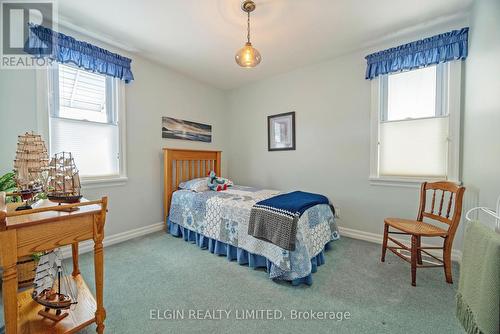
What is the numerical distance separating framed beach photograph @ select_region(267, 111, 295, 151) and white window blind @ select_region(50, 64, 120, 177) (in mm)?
2393

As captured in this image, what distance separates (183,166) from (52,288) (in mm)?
2241

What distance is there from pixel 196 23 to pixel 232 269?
2665mm

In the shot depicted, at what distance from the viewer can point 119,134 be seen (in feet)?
9.08

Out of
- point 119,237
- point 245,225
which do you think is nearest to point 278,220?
point 245,225

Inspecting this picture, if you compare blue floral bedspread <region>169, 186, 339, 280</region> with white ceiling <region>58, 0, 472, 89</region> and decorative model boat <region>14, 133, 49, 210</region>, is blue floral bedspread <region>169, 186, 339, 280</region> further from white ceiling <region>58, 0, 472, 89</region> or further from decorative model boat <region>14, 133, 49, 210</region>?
white ceiling <region>58, 0, 472, 89</region>

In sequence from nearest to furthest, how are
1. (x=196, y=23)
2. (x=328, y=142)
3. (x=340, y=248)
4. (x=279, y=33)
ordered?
(x=196, y=23) < (x=279, y=33) < (x=340, y=248) < (x=328, y=142)

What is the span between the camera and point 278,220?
191 centimetres

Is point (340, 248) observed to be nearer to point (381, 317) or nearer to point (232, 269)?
point (381, 317)

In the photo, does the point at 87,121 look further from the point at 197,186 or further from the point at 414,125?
the point at 414,125

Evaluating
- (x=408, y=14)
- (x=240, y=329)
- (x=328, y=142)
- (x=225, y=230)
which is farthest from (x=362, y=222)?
(x=408, y=14)

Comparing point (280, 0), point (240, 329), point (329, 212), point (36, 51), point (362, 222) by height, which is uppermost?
point (280, 0)

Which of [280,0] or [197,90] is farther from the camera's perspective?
[197,90]

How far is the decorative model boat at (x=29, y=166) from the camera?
52.7 inches

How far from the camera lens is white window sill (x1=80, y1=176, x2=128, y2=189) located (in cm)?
244
